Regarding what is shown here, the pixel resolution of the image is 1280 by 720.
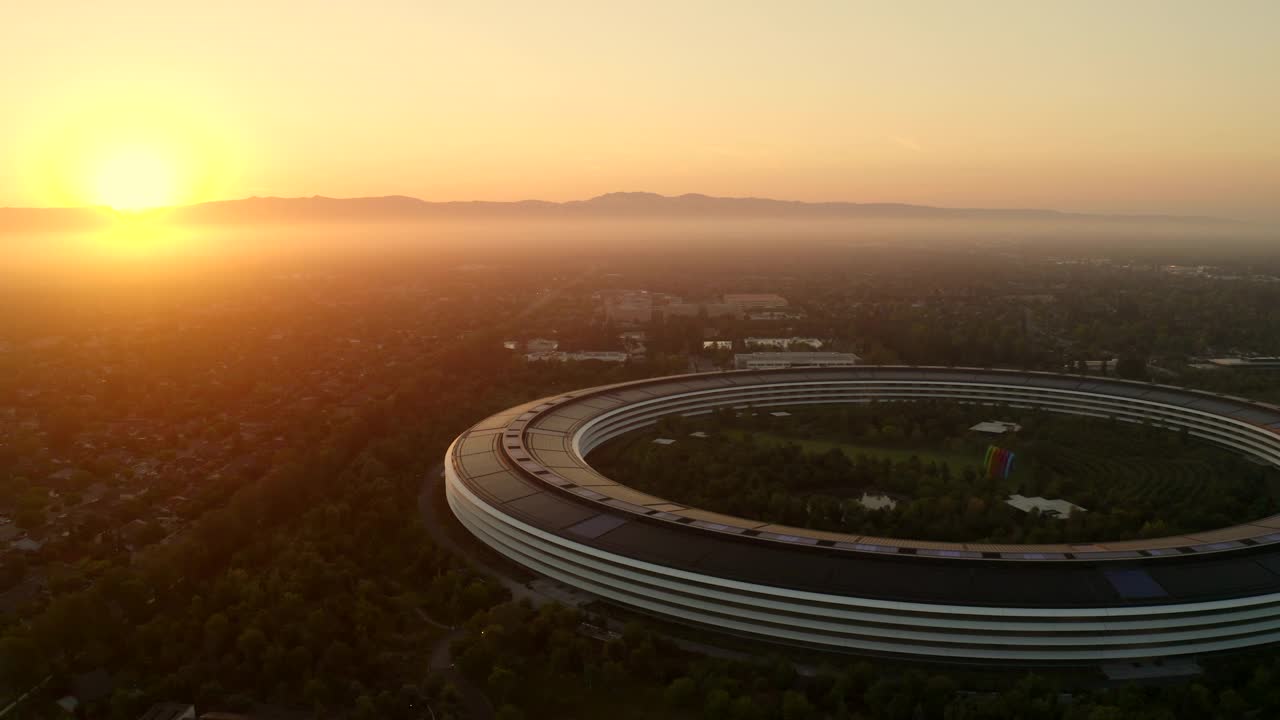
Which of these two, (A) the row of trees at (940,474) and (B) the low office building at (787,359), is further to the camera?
(B) the low office building at (787,359)

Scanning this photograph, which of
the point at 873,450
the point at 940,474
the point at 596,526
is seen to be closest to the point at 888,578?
the point at 596,526

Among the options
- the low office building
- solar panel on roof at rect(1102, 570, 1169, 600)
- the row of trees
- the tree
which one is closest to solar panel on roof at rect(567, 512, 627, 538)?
the row of trees

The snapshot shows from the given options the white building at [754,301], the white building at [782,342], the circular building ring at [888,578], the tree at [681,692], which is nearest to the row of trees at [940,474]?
the circular building ring at [888,578]

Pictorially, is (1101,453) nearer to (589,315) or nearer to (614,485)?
(614,485)

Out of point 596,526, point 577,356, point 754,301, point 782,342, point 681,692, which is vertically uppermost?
point 596,526

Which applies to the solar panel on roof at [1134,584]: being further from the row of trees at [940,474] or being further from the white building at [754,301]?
the white building at [754,301]

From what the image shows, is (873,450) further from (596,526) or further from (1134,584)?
(596,526)

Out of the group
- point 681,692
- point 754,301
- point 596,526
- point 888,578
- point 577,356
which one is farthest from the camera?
point 754,301
